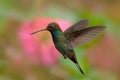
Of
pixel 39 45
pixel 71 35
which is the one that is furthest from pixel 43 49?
pixel 71 35

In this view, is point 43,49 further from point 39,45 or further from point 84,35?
point 84,35

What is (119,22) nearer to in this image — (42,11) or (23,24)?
(42,11)

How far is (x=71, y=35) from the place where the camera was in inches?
56.9

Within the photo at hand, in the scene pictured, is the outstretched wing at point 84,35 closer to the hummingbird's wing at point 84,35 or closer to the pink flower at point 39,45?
the hummingbird's wing at point 84,35

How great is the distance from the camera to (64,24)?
202cm

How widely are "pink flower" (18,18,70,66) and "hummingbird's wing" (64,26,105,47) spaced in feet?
1.70

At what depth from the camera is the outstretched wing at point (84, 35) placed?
1369 millimetres

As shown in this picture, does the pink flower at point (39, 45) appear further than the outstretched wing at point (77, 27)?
Yes

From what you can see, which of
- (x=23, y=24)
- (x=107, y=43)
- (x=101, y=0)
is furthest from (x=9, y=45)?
(x=101, y=0)

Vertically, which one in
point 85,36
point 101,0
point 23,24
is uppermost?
point 85,36

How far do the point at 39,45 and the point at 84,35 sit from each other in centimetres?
62

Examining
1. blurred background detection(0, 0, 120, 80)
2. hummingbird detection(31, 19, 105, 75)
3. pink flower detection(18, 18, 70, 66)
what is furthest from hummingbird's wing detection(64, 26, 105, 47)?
pink flower detection(18, 18, 70, 66)

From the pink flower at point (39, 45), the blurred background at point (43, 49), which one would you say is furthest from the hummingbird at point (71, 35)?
the pink flower at point (39, 45)

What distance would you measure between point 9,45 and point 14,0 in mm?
430
